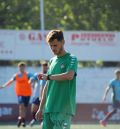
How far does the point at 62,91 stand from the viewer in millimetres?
8273

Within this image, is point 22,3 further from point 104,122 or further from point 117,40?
point 104,122

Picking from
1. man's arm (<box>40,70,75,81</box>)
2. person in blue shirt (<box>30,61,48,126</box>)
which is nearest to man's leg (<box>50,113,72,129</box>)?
man's arm (<box>40,70,75,81</box>)

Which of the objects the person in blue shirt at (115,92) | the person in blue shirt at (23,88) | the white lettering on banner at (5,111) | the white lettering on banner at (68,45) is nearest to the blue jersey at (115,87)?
the person in blue shirt at (115,92)

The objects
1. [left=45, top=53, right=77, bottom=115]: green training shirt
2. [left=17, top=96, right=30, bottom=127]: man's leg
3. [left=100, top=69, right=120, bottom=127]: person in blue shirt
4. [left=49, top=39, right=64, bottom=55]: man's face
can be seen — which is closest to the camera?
[left=49, top=39, right=64, bottom=55]: man's face

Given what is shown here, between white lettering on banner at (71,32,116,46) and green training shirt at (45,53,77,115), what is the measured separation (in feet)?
51.9

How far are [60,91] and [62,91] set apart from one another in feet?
0.08

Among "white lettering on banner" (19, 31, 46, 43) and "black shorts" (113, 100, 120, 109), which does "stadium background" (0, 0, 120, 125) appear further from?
"black shorts" (113, 100, 120, 109)

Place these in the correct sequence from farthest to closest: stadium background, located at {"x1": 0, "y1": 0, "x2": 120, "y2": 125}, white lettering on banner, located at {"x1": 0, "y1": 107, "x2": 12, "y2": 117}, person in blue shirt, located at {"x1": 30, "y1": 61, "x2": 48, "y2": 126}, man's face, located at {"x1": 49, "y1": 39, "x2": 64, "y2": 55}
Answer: stadium background, located at {"x1": 0, "y1": 0, "x2": 120, "y2": 125} → white lettering on banner, located at {"x1": 0, "y1": 107, "x2": 12, "y2": 117} → person in blue shirt, located at {"x1": 30, "y1": 61, "x2": 48, "y2": 126} → man's face, located at {"x1": 49, "y1": 39, "x2": 64, "y2": 55}

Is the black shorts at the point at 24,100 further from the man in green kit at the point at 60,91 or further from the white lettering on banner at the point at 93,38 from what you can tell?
the man in green kit at the point at 60,91

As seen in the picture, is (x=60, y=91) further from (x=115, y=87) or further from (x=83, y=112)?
(x=83, y=112)

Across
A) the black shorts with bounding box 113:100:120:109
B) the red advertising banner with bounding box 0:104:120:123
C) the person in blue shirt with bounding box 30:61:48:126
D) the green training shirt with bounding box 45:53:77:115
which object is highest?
the green training shirt with bounding box 45:53:77:115

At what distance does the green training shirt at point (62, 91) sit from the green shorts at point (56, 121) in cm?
5

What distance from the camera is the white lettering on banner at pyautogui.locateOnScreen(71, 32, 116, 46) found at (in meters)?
24.2

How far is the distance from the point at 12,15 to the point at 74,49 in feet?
37.8
